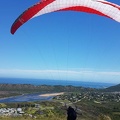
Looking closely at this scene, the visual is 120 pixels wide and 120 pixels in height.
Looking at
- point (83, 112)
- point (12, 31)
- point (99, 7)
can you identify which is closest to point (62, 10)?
point (99, 7)

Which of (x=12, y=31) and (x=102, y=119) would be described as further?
(x=102, y=119)

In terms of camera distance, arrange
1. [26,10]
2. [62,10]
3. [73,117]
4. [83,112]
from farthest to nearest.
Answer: [83,112], [62,10], [26,10], [73,117]

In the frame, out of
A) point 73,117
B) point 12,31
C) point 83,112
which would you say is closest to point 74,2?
point 12,31

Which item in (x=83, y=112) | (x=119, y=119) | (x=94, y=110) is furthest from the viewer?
(x=94, y=110)

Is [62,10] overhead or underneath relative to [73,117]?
overhead

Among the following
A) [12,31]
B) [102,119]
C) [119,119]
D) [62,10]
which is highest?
[62,10]

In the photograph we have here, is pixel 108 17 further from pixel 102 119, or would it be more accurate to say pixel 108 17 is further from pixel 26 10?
pixel 102 119
